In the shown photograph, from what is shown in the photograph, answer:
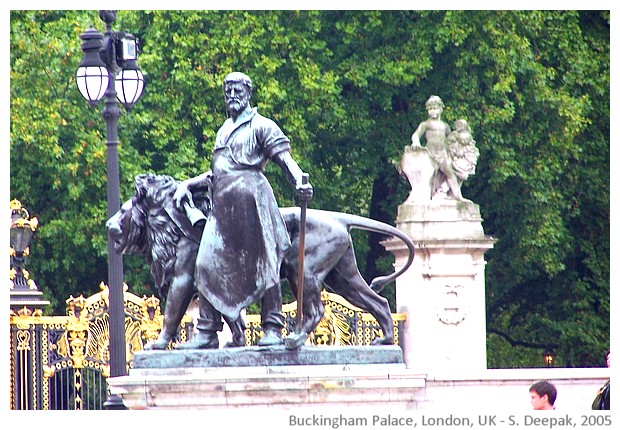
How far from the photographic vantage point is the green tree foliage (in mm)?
29406

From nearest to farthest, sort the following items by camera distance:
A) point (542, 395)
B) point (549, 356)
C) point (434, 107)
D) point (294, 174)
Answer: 1. point (542, 395)
2. point (294, 174)
3. point (434, 107)
4. point (549, 356)

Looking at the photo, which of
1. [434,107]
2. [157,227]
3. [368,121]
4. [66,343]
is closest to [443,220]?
[434,107]

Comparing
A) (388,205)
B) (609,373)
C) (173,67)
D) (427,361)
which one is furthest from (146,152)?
(609,373)

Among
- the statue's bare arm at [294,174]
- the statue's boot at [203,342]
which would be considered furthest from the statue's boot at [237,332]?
the statue's bare arm at [294,174]

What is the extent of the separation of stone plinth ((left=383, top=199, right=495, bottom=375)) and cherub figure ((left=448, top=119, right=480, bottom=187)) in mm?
862

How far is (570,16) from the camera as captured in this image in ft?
104

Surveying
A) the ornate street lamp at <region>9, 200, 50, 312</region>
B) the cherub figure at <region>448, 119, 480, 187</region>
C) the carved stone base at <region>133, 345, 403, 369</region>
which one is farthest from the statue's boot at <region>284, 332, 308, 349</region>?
the cherub figure at <region>448, 119, 480, 187</region>

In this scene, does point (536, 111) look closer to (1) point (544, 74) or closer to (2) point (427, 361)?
(1) point (544, 74)

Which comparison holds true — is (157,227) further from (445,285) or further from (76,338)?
(445,285)

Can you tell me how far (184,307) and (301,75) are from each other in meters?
14.7

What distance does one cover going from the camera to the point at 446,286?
25.5 meters

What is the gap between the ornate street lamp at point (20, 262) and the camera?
Result: 24141 millimetres

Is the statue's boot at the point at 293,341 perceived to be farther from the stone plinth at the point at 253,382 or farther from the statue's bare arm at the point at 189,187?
the statue's bare arm at the point at 189,187

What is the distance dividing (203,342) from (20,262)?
9.35 metres
